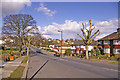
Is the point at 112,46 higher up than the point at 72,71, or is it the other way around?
the point at 112,46

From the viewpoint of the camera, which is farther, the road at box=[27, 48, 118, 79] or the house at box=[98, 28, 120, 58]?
the house at box=[98, 28, 120, 58]

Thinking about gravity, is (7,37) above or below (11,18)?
below

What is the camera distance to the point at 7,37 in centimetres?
3812

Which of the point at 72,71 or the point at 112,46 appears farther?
the point at 112,46

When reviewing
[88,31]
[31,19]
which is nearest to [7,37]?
[31,19]

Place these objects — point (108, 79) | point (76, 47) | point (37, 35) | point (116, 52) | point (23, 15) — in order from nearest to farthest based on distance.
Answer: point (108, 79) < point (116, 52) < point (23, 15) < point (37, 35) < point (76, 47)

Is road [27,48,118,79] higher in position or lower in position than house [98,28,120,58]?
lower

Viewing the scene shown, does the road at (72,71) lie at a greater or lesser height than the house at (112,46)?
lesser

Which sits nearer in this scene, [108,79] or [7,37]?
[108,79]

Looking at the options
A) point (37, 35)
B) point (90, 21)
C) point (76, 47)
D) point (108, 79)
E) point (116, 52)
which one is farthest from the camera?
point (76, 47)

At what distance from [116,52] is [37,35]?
77.6 ft

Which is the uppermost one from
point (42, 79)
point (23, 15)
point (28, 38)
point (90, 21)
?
point (23, 15)

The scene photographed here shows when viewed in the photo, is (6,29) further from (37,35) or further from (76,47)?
(76,47)

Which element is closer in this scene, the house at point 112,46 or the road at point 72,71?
the road at point 72,71
